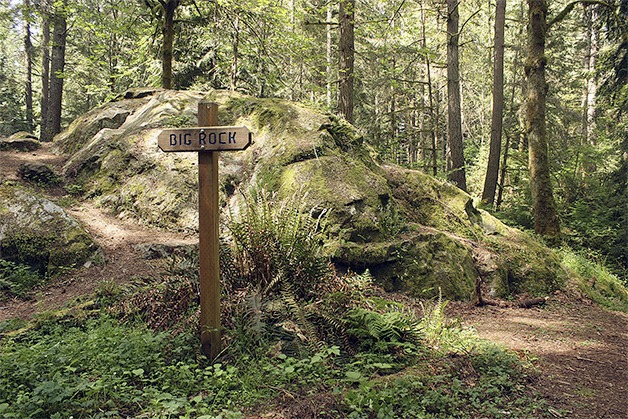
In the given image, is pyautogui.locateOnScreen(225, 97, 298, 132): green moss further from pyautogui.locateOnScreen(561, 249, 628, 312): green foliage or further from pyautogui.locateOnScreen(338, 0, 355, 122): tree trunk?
pyautogui.locateOnScreen(561, 249, 628, 312): green foliage

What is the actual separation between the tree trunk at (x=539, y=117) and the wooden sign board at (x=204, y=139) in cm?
848

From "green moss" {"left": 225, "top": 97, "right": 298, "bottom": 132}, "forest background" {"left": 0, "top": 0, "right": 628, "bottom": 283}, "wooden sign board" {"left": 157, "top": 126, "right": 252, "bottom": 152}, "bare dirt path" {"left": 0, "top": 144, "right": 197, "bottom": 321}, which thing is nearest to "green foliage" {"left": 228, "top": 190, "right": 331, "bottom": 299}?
"wooden sign board" {"left": 157, "top": 126, "right": 252, "bottom": 152}

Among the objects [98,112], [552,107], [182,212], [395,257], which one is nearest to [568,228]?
[552,107]

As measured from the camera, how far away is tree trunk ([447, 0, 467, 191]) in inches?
493

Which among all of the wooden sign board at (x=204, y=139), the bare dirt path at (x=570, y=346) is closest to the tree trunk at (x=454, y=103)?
the bare dirt path at (x=570, y=346)

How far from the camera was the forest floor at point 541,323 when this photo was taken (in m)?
3.54

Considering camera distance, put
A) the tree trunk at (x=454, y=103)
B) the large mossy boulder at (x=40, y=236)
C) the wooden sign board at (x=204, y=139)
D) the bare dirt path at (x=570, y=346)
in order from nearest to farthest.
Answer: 1. the bare dirt path at (x=570, y=346)
2. the wooden sign board at (x=204, y=139)
3. the large mossy boulder at (x=40, y=236)
4. the tree trunk at (x=454, y=103)

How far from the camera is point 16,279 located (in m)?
5.63

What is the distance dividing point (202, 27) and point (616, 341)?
13.0 m

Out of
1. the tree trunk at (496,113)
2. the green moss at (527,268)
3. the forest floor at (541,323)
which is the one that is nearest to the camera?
the forest floor at (541,323)

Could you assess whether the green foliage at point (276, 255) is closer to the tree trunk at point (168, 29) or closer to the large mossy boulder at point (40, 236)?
the large mossy boulder at point (40, 236)

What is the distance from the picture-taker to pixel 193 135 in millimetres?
3871

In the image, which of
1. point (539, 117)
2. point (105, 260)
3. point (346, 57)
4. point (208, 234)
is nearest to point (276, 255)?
point (208, 234)

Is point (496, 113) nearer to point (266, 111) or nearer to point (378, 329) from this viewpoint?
point (266, 111)
